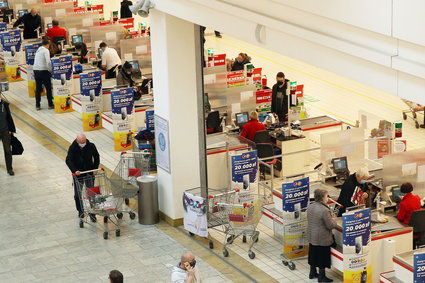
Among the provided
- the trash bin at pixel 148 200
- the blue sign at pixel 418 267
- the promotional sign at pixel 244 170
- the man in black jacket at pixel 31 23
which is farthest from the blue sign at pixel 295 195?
the man in black jacket at pixel 31 23

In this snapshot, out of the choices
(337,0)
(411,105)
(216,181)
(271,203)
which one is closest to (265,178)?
(216,181)

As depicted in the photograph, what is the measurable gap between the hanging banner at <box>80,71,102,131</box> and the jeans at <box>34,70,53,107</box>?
1978 mm

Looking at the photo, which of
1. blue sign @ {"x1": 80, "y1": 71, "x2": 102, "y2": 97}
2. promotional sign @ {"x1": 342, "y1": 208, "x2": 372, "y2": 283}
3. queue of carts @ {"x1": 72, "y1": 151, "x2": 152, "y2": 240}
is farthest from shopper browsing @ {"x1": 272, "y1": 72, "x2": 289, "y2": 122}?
promotional sign @ {"x1": 342, "y1": 208, "x2": 372, "y2": 283}

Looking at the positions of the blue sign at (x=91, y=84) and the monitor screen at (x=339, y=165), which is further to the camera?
the blue sign at (x=91, y=84)

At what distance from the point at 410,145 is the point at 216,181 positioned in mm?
5365

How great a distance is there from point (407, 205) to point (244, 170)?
2927mm

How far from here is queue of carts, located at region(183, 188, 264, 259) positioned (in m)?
13.6

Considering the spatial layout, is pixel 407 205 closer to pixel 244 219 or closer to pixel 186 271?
pixel 244 219

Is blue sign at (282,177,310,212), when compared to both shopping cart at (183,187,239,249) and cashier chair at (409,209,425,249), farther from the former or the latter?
cashier chair at (409,209,425,249)

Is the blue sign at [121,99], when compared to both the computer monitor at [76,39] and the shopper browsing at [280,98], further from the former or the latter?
the computer monitor at [76,39]

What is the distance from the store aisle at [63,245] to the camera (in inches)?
525

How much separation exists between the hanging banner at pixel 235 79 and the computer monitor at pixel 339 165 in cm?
532

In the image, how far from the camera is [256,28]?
36.6 feet

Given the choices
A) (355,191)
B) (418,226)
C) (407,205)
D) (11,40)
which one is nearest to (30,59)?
(11,40)
